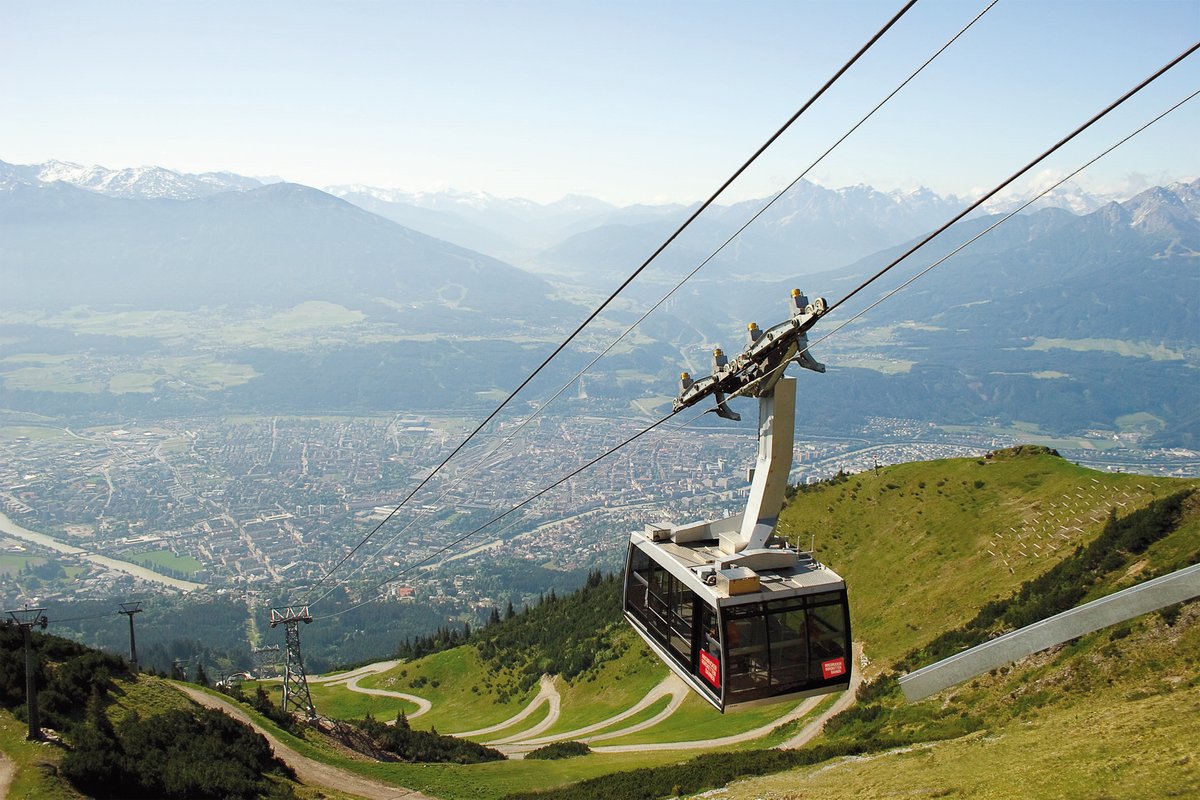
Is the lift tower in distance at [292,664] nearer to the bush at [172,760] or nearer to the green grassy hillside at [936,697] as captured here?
the green grassy hillside at [936,697]

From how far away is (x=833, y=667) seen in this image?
669 inches

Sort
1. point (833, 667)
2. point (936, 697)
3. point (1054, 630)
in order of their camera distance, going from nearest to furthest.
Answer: point (833, 667)
point (1054, 630)
point (936, 697)

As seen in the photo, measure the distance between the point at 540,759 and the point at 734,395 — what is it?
25.0 meters

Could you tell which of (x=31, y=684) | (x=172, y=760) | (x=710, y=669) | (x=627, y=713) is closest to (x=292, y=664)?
(x=627, y=713)

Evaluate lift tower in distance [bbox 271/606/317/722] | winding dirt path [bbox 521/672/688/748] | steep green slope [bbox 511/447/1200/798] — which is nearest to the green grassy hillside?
steep green slope [bbox 511/447/1200/798]

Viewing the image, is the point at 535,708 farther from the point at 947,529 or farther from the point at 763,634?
the point at 763,634

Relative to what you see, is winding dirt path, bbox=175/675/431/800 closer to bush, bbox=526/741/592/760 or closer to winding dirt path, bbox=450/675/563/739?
bush, bbox=526/741/592/760

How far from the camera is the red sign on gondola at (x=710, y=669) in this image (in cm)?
1640

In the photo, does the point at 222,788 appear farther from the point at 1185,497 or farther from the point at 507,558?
the point at 507,558

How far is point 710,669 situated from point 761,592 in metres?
1.88

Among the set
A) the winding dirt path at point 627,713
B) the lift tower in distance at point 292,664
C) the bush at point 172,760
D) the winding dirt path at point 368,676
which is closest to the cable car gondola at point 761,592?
the bush at point 172,760

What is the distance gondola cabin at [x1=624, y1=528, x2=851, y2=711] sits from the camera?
1631 centimetres

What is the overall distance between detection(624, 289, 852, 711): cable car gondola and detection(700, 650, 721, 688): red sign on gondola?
0.02 meters

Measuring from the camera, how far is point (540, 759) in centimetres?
3669
